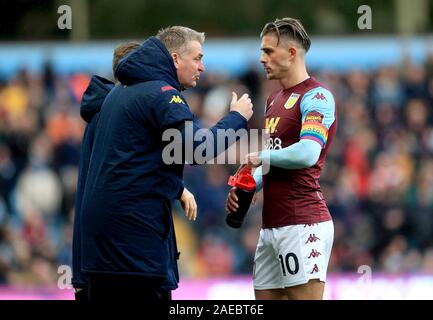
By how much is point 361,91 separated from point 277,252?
8833 mm

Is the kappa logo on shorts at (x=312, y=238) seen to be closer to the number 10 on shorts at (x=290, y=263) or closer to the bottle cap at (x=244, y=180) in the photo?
the number 10 on shorts at (x=290, y=263)

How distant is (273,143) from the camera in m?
7.39

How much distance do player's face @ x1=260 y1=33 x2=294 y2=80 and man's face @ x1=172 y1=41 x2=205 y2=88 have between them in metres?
0.58

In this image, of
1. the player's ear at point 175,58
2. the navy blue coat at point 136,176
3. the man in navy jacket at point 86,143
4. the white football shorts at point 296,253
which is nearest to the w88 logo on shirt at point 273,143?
the white football shorts at point 296,253

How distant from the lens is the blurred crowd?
1412cm

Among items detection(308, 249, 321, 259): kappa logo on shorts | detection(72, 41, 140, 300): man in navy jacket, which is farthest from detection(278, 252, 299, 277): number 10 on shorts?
detection(72, 41, 140, 300): man in navy jacket

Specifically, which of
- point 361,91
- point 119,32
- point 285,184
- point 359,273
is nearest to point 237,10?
point 119,32

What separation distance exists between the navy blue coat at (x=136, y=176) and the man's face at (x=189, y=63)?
0.18m

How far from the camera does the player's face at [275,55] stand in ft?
24.1

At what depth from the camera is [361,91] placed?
15.8 m

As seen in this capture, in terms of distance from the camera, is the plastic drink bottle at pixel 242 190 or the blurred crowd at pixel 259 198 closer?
the plastic drink bottle at pixel 242 190

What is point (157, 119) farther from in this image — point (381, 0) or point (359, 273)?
point (381, 0)

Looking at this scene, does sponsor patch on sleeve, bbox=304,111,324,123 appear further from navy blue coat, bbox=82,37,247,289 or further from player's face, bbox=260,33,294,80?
navy blue coat, bbox=82,37,247,289

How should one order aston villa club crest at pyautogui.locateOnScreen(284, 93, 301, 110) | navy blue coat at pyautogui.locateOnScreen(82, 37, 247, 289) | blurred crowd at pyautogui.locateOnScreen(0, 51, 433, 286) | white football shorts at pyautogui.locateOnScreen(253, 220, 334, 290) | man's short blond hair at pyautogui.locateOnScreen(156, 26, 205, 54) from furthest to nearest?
blurred crowd at pyautogui.locateOnScreen(0, 51, 433, 286), aston villa club crest at pyautogui.locateOnScreen(284, 93, 301, 110), white football shorts at pyautogui.locateOnScreen(253, 220, 334, 290), man's short blond hair at pyautogui.locateOnScreen(156, 26, 205, 54), navy blue coat at pyautogui.locateOnScreen(82, 37, 247, 289)
